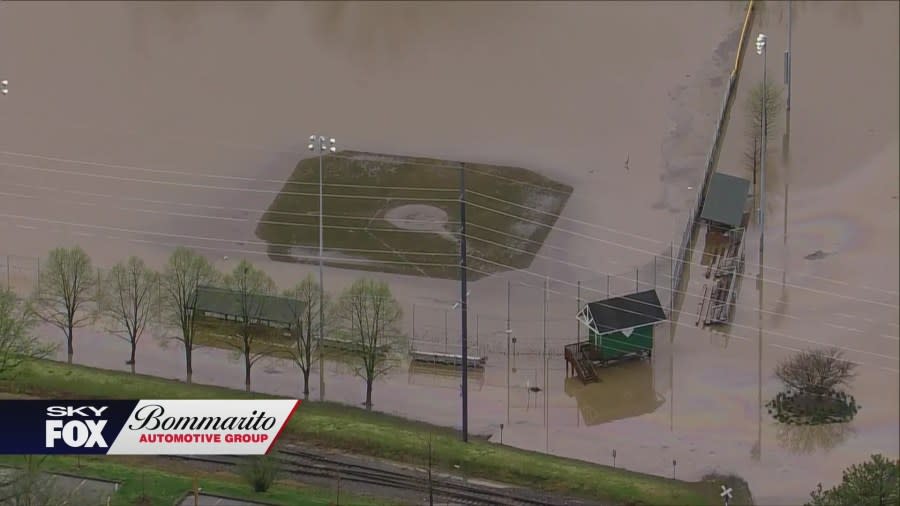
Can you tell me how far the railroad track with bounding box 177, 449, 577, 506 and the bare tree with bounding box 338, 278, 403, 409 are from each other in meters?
2.02

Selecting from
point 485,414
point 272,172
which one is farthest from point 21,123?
point 485,414

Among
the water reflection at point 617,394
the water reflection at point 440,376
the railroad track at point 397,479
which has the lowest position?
the railroad track at point 397,479

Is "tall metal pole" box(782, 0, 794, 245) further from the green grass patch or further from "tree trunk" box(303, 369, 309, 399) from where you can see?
the green grass patch

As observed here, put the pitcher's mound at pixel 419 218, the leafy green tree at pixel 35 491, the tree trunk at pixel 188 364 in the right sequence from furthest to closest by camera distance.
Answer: the pitcher's mound at pixel 419 218 → the tree trunk at pixel 188 364 → the leafy green tree at pixel 35 491

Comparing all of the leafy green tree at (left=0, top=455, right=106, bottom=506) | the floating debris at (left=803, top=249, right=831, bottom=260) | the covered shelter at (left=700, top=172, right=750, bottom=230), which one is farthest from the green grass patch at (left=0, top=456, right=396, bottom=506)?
the floating debris at (left=803, top=249, right=831, bottom=260)

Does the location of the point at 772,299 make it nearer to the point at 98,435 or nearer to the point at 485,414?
the point at 485,414

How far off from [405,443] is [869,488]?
500 centimetres

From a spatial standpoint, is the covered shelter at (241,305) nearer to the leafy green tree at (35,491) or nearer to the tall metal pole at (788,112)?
the leafy green tree at (35,491)

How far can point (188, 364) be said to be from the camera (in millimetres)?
19578

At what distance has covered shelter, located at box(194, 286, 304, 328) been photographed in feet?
65.2

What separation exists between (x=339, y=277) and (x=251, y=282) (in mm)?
1416

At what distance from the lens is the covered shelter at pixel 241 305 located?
19875mm

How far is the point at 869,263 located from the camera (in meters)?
21.7

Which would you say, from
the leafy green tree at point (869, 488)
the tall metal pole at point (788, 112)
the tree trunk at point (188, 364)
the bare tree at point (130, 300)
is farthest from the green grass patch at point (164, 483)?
the tall metal pole at point (788, 112)
